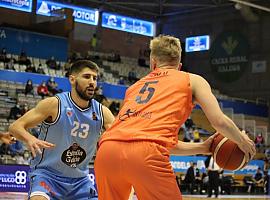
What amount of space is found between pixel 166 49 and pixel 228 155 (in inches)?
31.5

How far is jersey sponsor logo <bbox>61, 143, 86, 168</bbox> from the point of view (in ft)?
14.2

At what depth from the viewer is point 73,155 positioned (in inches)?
172

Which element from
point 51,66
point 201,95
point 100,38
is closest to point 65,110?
point 201,95

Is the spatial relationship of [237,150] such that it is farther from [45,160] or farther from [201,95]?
[45,160]

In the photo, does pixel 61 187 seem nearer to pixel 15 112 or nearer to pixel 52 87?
pixel 15 112

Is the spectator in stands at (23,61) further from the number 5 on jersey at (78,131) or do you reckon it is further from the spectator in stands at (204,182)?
the number 5 on jersey at (78,131)

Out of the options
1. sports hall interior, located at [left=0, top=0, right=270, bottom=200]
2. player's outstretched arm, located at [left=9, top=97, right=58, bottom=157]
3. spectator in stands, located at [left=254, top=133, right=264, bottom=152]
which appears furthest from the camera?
spectator in stands, located at [left=254, top=133, right=264, bottom=152]

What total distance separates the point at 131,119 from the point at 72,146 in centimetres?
125

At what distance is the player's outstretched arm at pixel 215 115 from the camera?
303 centimetres

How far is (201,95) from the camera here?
3105mm

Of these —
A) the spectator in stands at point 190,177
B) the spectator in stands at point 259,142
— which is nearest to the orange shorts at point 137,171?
the spectator in stands at point 190,177

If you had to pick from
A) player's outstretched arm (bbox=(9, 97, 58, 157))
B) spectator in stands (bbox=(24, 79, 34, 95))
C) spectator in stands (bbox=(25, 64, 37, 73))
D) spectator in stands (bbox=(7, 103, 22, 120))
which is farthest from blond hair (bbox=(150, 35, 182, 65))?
spectator in stands (bbox=(25, 64, 37, 73))

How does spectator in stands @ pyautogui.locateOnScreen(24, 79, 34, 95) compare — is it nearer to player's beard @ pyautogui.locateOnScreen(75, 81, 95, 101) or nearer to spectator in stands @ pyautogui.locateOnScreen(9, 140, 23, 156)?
spectator in stands @ pyautogui.locateOnScreen(9, 140, 23, 156)

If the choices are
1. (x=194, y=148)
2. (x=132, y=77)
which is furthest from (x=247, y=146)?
(x=132, y=77)
